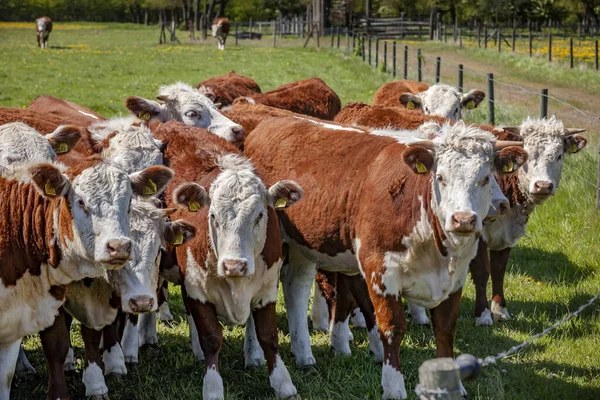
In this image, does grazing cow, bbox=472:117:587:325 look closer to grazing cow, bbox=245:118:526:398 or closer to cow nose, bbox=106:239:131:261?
grazing cow, bbox=245:118:526:398

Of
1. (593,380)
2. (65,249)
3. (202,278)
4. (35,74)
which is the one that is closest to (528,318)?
(593,380)

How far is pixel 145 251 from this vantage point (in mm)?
5809

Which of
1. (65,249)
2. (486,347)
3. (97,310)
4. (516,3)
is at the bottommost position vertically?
(486,347)

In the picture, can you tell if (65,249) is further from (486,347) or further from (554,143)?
(554,143)

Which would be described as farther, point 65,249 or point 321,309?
point 321,309

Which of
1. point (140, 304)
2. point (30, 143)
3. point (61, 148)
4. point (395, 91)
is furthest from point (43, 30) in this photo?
point (140, 304)

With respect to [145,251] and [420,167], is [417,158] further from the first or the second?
[145,251]

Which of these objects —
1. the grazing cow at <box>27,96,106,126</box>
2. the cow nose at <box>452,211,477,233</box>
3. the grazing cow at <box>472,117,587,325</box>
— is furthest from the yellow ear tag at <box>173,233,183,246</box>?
the grazing cow at <box>27,96,106,126</box>

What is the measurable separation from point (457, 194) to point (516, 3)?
69826 millimetres

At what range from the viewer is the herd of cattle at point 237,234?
5285 millimetres

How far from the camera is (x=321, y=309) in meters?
7.73

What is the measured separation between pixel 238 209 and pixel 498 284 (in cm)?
329

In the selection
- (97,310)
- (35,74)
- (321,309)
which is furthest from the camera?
(35,74)

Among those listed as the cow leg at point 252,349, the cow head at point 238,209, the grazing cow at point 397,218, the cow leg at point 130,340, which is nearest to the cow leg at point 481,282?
the grazing cow at point 397,218
